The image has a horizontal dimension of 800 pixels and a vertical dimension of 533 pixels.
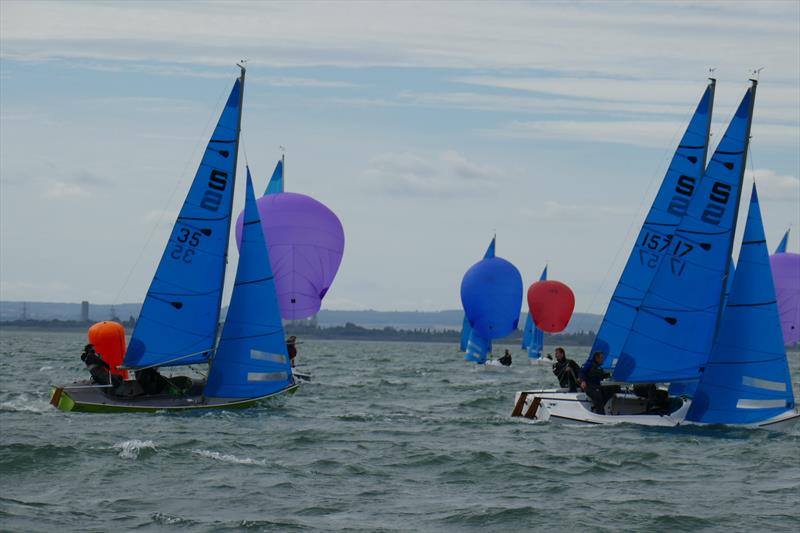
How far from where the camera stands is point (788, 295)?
46.9 m

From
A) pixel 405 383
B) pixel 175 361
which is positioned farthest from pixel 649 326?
pixel 405 383

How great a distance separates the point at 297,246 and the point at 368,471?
759 inches

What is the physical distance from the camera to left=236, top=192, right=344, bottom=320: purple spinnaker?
36906 mm

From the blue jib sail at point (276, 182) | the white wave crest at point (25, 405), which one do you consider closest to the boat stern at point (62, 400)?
the white wave crest at point (25, 405)

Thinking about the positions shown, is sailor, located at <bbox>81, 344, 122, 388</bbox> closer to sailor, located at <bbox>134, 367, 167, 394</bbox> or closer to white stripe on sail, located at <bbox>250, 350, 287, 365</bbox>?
sailor, located at <bbox>134, 367, 167, 394</bbox>

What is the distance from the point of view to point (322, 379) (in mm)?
42969

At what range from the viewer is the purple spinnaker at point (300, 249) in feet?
121

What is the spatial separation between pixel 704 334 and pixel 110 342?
12.9 m

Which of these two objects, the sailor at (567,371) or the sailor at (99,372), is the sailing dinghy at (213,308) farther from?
the sailor at (567,371)

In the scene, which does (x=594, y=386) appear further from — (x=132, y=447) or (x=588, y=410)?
(x=132, y=447)

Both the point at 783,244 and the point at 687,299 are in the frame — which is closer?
the point at 687,299

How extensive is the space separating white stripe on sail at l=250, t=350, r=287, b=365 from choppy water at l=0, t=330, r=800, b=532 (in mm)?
1098

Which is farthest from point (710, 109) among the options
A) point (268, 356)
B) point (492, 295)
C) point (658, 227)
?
point (492, 295)

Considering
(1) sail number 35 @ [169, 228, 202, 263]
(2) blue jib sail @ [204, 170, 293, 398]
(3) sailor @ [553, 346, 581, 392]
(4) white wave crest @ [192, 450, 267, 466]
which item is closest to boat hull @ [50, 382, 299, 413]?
(2) blue jib sail @ [204, 170, 293, 398]
